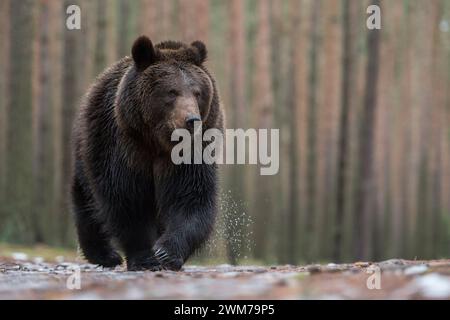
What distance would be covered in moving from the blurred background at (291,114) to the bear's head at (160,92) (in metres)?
2.84

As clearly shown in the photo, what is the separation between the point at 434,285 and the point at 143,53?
4.01 meters

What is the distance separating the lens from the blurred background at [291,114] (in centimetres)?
1562

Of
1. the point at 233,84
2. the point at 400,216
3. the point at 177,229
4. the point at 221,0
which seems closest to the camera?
the point at 177,229

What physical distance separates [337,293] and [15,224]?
36.5ft

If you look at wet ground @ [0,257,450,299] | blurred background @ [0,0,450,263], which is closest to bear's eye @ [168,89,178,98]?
wet ground @ [0,257,450,299]

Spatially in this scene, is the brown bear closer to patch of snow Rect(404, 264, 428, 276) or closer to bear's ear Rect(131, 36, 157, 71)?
bear's ear Rect(131, 36, 157, 71)

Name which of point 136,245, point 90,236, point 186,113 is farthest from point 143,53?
point 90,236

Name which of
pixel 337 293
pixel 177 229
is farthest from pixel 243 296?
pixel 177 229

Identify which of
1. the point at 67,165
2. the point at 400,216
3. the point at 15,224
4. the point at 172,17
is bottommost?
the point at 400,216

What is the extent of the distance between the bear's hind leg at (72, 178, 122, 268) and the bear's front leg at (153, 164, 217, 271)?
5.52ft

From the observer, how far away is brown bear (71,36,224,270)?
735cm

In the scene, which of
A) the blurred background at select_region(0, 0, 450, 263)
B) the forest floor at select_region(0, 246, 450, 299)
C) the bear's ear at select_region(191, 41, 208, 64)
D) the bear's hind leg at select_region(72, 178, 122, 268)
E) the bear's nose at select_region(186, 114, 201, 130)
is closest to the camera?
the forest floor at select_region(0, 246, 450, 299)
